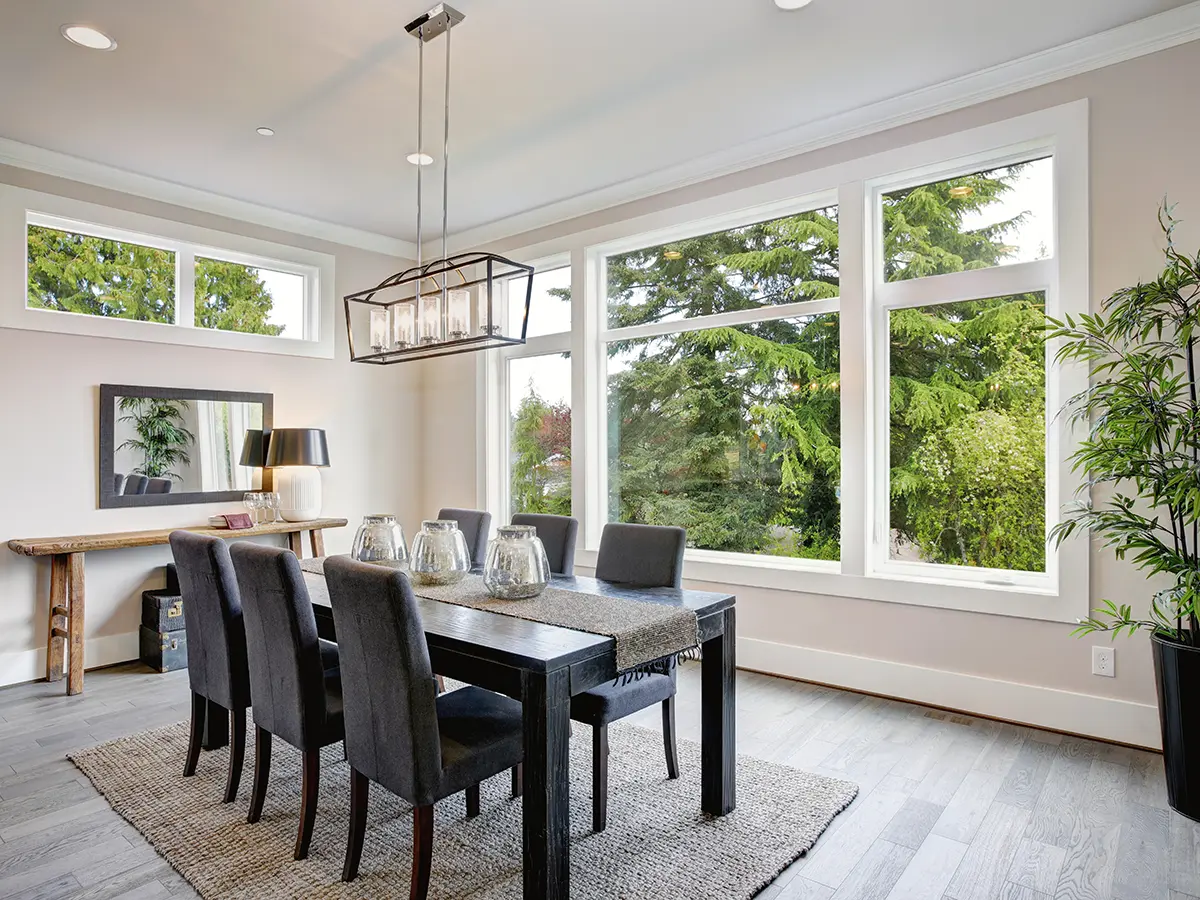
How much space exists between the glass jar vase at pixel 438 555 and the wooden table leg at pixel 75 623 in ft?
7.64

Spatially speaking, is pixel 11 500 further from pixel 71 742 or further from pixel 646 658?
pixel 646 658

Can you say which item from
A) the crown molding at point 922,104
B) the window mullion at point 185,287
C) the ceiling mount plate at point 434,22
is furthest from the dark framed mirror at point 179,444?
the ceiling mount plate at point 434,22

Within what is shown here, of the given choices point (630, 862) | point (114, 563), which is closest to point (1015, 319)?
point (630, 862)

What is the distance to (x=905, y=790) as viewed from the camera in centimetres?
261

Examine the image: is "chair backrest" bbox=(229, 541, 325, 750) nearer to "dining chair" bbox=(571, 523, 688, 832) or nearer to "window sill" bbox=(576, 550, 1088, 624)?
"dining chair" bbox=(571, 523, 688, 832)

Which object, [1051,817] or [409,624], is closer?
[409,624]

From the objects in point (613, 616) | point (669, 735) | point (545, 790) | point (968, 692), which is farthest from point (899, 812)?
point (545, 790)

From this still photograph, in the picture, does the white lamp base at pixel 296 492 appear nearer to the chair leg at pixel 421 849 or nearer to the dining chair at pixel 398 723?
the dining chair at pixel 398 723

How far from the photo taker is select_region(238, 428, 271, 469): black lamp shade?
4.75 metres

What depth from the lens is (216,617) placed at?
252 centimetres

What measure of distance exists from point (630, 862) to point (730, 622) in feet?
2.67

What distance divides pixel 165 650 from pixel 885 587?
401cm

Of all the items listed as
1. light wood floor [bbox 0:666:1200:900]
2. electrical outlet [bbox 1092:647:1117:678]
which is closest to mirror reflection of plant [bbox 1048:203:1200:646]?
electrical outlet [bbox 1092:647:1117:678]

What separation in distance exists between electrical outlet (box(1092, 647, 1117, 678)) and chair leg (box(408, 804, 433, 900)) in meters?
2.79
